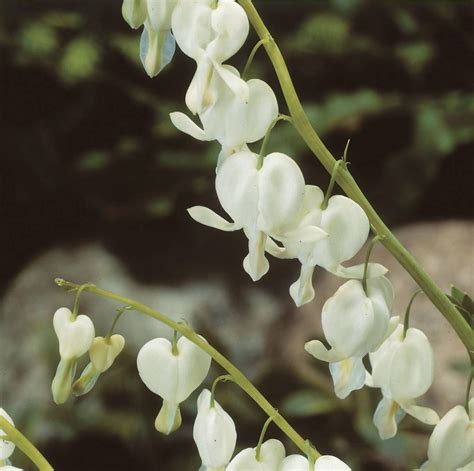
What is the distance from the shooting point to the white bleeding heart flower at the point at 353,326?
0.78 m

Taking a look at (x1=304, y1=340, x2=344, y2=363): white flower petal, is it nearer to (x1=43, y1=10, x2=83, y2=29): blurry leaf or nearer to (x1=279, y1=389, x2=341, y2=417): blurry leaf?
(x1=279, y1=389, x2=341, y2=417): blurry leaf

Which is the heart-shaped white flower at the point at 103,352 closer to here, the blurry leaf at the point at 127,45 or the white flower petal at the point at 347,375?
the white flower petal at the point at 347,375

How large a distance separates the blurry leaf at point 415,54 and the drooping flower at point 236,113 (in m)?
2.41

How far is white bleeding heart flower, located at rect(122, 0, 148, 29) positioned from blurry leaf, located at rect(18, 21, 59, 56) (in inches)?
91.1

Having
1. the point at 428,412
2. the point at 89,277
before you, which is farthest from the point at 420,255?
the point at 428,412

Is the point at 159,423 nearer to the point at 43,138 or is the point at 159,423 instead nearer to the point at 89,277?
the point at 89,277

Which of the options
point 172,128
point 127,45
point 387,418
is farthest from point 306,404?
point 127,45

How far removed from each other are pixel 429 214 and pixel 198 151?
767 mm

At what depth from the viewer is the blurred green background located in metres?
2.95

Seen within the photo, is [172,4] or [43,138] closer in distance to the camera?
[172,4]

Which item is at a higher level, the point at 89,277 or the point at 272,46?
the point at 89,277

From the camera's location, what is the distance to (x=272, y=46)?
0.73 meters

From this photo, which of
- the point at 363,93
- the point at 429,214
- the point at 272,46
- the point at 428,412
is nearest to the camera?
the point at 272,46

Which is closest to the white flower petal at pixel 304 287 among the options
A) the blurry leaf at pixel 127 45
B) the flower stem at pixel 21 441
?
the flower stem at pixel 21 441
